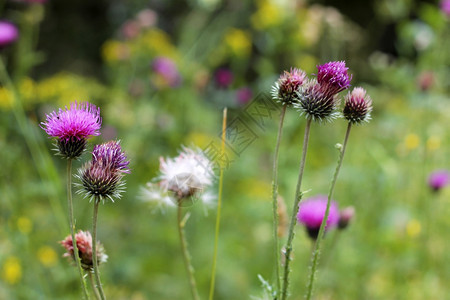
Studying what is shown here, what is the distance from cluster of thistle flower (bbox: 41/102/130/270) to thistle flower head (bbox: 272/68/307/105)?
0.82 feet

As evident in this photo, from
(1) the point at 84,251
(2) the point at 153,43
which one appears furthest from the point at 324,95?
(2) the point at 153,43

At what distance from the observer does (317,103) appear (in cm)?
70

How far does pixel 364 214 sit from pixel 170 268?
1068 millimetres

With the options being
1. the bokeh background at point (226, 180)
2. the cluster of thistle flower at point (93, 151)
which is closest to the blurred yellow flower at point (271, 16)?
the bokeh background at point (226, 180)

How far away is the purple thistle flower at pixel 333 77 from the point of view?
2.23ft

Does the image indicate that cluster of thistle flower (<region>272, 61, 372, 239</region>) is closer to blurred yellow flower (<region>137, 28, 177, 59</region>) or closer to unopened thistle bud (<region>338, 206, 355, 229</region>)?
unopened thistle bud (<region>338, 206, 355, 229</region>)

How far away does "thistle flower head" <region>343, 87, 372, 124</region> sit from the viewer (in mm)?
706

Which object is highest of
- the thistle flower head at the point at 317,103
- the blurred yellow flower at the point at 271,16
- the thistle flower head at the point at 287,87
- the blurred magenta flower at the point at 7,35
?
the blurred yellow flower at the point at 271,16

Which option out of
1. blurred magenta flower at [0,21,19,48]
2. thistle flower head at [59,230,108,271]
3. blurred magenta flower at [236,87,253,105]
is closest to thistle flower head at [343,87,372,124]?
thistle flower head at [59,230,108,271]

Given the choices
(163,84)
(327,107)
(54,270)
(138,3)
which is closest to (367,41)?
(138,3)

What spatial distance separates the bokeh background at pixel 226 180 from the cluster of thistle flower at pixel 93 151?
1086 mm

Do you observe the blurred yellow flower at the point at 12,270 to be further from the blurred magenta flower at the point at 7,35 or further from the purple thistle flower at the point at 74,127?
the purple thistle flower at the point at 74,127

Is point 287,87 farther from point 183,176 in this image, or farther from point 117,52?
point 117,52

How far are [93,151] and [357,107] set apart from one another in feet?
1.24
